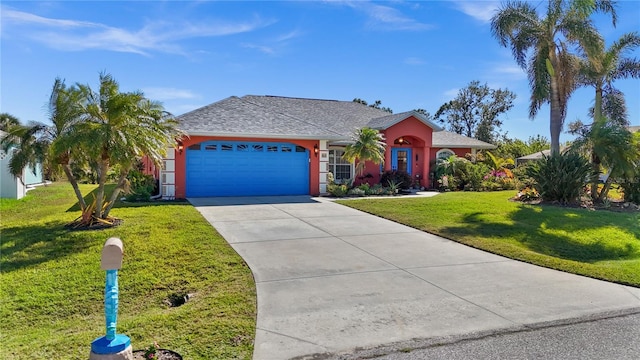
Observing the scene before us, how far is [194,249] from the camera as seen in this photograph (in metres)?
8.12

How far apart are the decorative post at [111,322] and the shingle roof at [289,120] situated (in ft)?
41.9

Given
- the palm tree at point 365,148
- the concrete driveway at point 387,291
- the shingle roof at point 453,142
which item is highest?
the shingle roof at point 453,142

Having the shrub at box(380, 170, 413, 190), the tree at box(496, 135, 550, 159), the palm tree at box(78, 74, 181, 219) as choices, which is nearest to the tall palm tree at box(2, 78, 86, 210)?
the palm tree at box(78, 74, 181, 219)

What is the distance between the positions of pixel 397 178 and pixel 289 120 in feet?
19.9

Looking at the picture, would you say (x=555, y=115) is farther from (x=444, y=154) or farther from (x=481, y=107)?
(x=481, y=107)

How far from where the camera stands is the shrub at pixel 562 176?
46.2ft

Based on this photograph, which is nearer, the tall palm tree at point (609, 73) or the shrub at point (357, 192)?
the tall palm tree at point (609, 73)

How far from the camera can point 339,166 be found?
20781 mm

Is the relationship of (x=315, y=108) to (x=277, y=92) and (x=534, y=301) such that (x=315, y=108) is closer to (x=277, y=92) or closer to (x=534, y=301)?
(x=277, y=92)

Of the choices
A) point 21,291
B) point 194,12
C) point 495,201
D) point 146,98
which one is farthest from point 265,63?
point 21,291

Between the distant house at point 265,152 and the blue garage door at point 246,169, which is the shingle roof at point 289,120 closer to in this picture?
the distant house at point 265,152

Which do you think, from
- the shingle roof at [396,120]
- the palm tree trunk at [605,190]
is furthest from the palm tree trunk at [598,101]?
the shingle roof at [396,120]

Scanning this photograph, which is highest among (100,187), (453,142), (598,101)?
(598,101)

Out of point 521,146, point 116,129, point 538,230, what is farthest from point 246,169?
point 521,146
